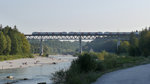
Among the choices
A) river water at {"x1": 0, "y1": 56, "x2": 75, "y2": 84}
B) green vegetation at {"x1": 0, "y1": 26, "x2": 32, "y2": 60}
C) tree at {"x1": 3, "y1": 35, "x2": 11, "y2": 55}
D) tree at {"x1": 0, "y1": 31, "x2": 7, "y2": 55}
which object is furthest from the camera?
tree at {"x1": 3, "y1": 35, "x2": 11, "y2": 55}

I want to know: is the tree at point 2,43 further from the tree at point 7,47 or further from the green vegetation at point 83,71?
the green vegetation at point 83,71

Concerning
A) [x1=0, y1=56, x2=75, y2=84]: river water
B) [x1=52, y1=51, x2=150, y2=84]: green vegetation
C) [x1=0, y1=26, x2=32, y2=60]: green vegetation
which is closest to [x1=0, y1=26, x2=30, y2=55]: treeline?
[x1=0, y1=26, x2=32, y2=60]: green vegetation

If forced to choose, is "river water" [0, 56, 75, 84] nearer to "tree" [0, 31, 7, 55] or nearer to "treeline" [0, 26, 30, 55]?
"tree" [0, 31, 7, 55]

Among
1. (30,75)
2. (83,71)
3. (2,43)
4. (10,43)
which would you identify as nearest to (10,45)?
(10,43)

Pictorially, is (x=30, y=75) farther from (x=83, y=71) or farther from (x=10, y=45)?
(x=10, y=45)

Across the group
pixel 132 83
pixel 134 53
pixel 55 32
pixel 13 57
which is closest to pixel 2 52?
pixel 13 57

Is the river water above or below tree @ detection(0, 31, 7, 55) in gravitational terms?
below

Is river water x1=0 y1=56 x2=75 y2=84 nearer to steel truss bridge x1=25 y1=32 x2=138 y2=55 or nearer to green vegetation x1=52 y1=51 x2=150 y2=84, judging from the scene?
green vegetation x1=52 y1=51 x2=150 y2=84

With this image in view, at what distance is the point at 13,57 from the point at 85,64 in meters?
65.4

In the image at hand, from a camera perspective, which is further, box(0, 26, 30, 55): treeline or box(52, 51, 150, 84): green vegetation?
box(0, 26, 30, 55): treeline

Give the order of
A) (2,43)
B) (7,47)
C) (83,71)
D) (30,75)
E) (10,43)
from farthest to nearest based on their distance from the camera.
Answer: (10,43) < (7,47) < (2,43) < (30,75) < (83,71)

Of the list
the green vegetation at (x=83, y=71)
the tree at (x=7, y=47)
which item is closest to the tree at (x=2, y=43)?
the tree at (x=7, y=47)

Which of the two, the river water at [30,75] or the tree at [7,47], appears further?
the tree at [7,47]

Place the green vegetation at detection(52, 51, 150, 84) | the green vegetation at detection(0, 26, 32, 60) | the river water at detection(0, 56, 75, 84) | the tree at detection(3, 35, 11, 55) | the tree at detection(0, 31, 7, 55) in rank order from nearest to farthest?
1. the green vegetation at detection(52, 51, 150, 84)
2. the river water at detection(0, 56, 75, 84)
3. the tree at detection(0, 31, 7, 55)
4. the green vegetation at detection(0, 26, 32, 60)
5. the tree at detection(3, 35, 11, 55)
